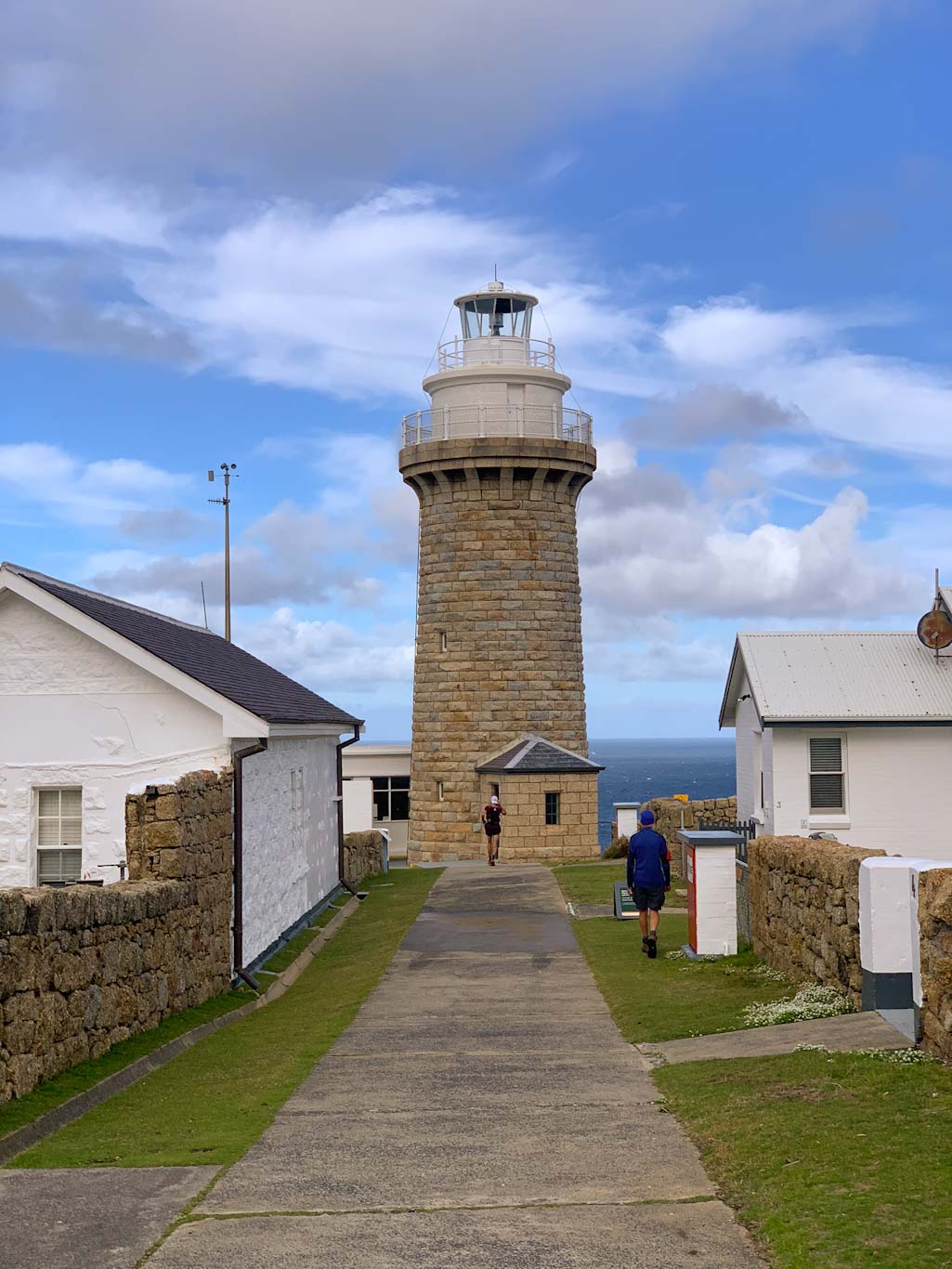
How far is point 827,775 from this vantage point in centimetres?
2350

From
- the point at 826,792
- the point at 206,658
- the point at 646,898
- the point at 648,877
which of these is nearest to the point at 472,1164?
the point at 646,898

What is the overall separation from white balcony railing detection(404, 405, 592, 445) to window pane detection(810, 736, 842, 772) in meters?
16.6

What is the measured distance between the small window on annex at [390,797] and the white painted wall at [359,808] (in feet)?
33.3

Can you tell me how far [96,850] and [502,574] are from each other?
2184 centimetres

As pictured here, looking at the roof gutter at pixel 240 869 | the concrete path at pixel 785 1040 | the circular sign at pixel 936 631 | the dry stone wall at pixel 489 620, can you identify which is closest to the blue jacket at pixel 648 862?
the roof gutter at pixel 240 869

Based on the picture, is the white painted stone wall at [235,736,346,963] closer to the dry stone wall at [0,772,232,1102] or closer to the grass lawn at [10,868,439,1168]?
the grass lawn at [10,868,439,1168]

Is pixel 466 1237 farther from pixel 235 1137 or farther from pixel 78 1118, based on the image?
pixel 78 1118

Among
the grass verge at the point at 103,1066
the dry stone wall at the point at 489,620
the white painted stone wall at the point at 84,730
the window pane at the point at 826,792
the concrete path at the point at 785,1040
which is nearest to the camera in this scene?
the grass verge at the point at 103,1066

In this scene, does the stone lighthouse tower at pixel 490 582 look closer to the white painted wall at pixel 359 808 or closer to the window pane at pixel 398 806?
the white painted wall at pixel 359 808

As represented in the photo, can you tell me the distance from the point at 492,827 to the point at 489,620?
22.2 feet

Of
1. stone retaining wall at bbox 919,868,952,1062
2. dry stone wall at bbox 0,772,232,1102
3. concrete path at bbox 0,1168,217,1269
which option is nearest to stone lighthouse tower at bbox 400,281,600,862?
dry stone wall at bbox 0,772,232,1102

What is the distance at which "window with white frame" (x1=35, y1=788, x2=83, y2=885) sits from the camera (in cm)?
1745

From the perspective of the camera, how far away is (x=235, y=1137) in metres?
8.68

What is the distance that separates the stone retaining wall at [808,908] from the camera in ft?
38.9
